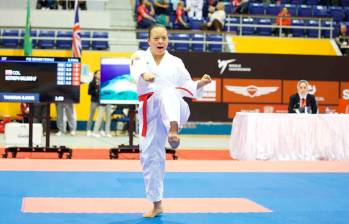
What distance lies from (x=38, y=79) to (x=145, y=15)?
335 inches

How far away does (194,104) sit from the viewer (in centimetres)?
1625

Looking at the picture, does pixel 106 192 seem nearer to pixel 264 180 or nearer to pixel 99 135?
pixel 264 180

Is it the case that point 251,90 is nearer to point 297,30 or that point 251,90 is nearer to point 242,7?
point 297,30

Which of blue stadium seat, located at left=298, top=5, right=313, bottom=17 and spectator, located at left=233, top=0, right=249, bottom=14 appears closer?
spectator, located at left=233, top=0, right=249, bottom=14

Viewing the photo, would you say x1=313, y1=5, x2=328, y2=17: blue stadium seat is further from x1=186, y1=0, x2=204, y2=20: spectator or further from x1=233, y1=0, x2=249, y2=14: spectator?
x1=186, y1=0, x2=204, y2=20: spectator

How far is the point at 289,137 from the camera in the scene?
10.7m

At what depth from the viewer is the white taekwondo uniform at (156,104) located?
509cm

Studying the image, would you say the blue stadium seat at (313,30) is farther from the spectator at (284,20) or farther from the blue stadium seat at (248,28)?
the blue stadium seat at (248,28)

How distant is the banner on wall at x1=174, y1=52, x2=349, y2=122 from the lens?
16375 millimetres

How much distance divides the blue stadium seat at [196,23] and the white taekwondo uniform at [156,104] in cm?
1366

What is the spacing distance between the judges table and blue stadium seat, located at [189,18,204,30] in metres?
8.31

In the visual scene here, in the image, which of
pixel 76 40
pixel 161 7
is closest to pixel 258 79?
pixel 161 7

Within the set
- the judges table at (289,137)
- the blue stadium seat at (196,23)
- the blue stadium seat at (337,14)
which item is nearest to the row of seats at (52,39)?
the blue stadium seat at (196,23)

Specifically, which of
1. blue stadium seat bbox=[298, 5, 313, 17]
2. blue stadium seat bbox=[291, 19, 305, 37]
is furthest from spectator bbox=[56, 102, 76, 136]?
blue stadium seat bbox=[298, 5, 313, 17]
